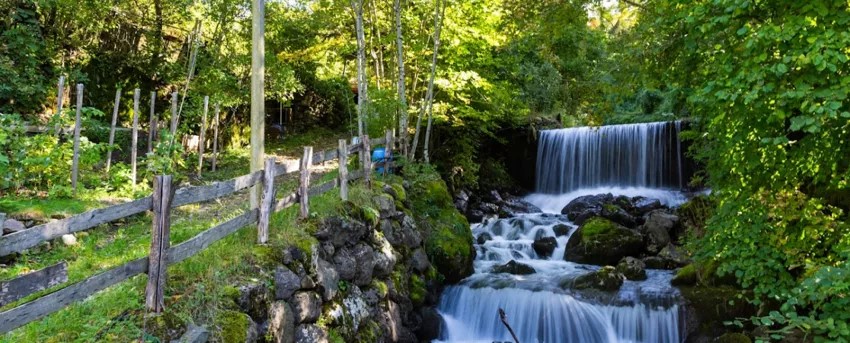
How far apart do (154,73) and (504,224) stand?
10.4m

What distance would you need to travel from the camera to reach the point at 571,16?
755 cm

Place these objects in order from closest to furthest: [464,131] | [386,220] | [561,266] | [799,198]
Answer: [799,198] → [386,220] → [561,266] → [464,131]

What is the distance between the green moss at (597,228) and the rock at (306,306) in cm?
664

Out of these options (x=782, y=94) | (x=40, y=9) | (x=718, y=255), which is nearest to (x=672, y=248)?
(x=718, y=255)

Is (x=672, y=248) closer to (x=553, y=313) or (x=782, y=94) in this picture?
(x=553, y=313)

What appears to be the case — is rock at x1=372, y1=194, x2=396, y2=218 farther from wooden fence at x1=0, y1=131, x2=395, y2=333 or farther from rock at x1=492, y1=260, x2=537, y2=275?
rock at x1=492, y1=260, x2=537, y2=275

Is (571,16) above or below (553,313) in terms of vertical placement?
above

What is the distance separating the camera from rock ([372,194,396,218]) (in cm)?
798

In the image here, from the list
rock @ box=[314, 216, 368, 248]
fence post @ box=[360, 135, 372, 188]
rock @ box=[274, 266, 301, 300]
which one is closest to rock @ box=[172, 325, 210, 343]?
rock @ box=[274, 266, 301, 300]

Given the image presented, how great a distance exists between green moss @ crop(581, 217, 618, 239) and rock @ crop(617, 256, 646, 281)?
118cm

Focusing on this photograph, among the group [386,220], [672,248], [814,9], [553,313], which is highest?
[814,9]

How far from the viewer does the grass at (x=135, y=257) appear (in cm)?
367

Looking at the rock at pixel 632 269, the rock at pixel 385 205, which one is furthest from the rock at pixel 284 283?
the rock at pixel 632 269

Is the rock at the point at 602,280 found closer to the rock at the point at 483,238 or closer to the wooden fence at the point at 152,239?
the rock at the point at 483,238
